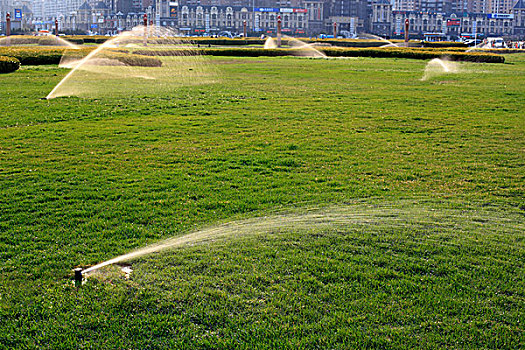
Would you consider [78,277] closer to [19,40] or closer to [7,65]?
[7,65]

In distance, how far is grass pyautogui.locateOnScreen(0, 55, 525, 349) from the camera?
4.02 m

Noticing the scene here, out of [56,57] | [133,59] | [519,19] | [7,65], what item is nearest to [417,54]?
[133,59]

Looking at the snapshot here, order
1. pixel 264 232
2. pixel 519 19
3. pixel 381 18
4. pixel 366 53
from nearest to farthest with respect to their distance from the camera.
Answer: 1. pixel 264 232
2. pixel 366 53
3. pixel 381 18
4. pixel 519 19

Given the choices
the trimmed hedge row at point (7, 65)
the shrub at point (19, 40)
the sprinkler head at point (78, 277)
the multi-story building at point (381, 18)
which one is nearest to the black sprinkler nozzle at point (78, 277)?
the sprinkler head at point (78, 277)

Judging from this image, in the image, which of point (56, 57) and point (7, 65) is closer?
point (7, 65)

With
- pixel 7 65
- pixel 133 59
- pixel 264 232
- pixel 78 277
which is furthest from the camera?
pixel 133 59

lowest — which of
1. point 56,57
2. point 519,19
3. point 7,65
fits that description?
point 7,65

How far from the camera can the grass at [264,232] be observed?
4.02m

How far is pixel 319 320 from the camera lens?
406 cm

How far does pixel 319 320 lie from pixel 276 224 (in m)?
1.97

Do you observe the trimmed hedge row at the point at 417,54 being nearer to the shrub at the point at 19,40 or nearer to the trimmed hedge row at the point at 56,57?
the trimmed hedge row at the point at 56,57

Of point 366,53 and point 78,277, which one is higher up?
point 366,53

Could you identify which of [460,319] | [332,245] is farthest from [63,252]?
[460,319]

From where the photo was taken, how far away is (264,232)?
18.8ft
